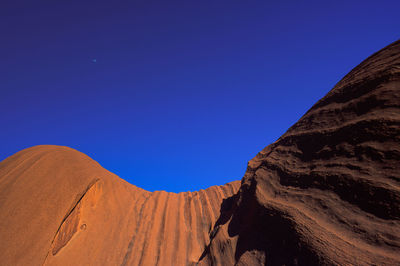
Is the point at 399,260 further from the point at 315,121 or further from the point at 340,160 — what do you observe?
the point at 315,121

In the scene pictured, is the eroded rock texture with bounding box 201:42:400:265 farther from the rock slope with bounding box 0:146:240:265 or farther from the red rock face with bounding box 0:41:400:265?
the rock slope with bounding box 0:146:240:265

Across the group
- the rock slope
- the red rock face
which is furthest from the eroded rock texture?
the rock slope

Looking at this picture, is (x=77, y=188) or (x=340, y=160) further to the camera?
(x=77, y=188)

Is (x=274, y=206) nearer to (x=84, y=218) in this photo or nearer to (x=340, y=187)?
(x=340, y=187)

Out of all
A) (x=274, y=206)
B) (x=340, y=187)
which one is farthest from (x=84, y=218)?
(x=340, y=187)

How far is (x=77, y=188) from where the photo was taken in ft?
15.0

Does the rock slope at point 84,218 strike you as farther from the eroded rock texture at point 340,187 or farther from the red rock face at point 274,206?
the eroded rock texture at point 340,187

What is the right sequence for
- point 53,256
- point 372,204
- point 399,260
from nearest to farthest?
point 399,260, point 372,204, point 53,256

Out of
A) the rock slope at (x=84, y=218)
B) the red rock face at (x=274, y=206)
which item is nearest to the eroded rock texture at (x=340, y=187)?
the red rock face at (x=274, y=206)

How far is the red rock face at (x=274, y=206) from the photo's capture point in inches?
85.0

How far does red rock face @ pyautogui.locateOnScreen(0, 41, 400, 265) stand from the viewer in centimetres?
216

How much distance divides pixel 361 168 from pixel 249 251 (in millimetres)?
1954

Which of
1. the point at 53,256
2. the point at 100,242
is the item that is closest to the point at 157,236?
the point at 100,242

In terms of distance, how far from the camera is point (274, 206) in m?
3.12
